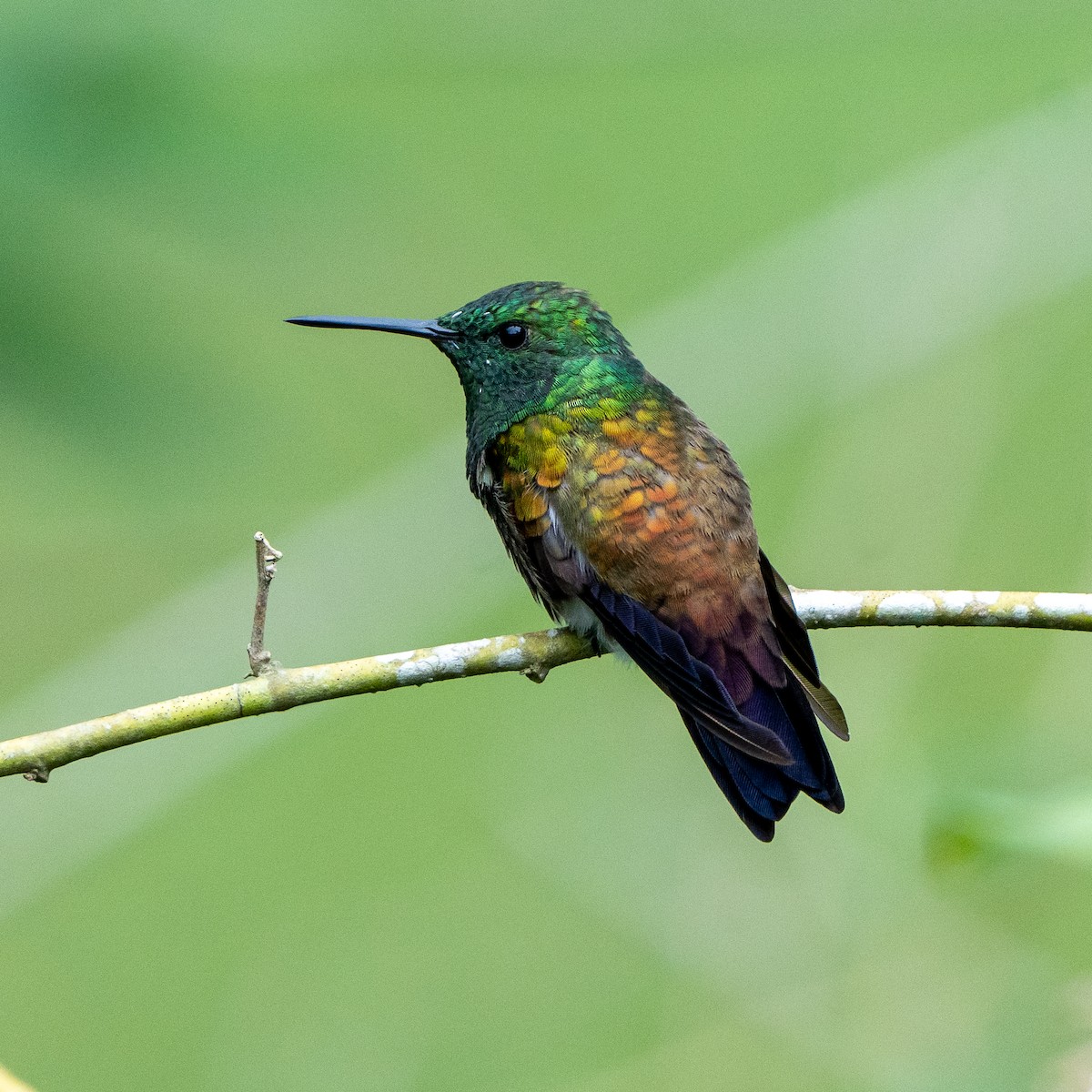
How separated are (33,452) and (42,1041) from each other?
Answer: 5.32m

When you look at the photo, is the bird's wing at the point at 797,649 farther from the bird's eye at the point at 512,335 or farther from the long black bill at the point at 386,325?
the long black bill at the point at 386,325

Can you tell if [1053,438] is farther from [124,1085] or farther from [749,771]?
[124,1085]

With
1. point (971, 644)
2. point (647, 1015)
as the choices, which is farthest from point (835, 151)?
point (647, 1015)

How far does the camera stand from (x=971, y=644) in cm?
535

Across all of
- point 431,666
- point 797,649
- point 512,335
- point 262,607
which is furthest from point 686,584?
point 262,607

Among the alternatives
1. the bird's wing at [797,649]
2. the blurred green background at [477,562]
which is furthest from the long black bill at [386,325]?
the bird's wing at [797,649]

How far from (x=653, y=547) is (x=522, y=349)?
2.50ft

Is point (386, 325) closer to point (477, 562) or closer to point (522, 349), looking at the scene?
point (522, 349)

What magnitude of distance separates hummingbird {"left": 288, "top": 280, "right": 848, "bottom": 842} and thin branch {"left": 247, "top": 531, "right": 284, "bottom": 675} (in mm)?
900

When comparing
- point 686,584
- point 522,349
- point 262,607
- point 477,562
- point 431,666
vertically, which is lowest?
point 477,562

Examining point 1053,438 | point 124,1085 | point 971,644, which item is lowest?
point 124,1085

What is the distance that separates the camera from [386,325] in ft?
11.5

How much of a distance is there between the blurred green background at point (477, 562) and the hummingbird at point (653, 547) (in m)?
0.33

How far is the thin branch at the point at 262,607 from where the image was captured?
7.68ft
